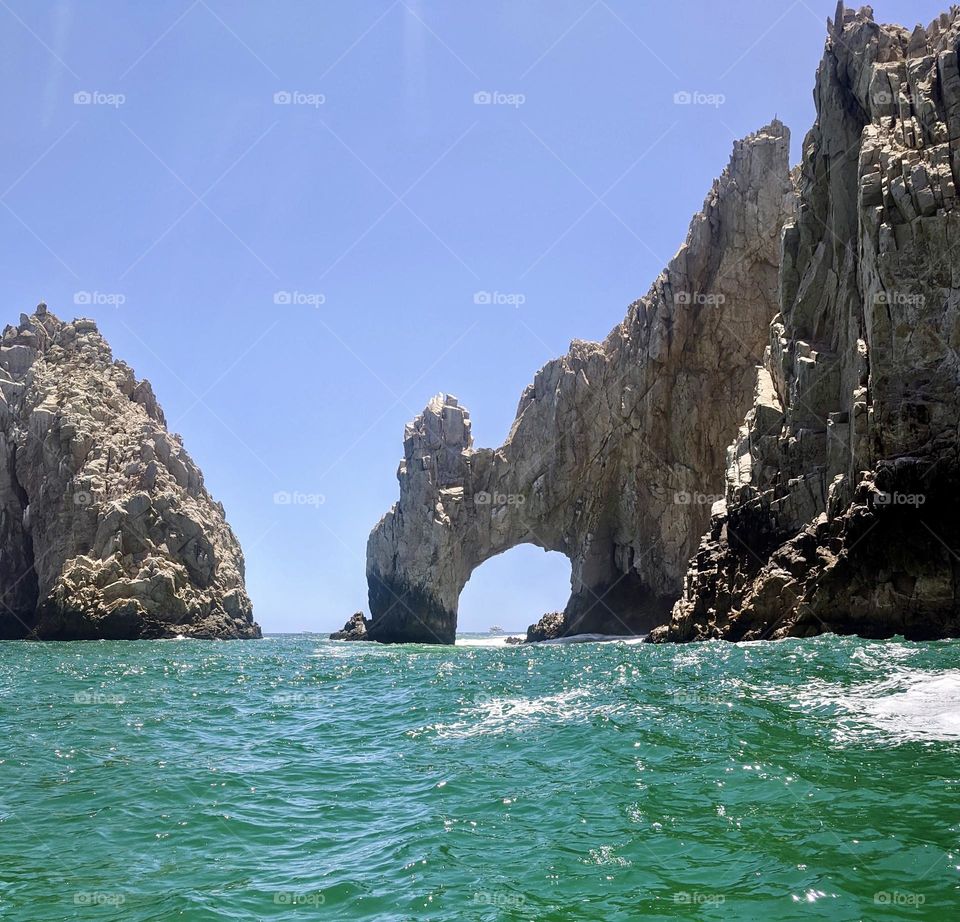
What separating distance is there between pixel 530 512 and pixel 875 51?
42935 millimetres

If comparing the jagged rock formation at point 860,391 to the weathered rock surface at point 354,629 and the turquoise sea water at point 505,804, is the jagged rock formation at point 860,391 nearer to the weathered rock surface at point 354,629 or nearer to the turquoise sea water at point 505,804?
the turquoise sea water at point 505,804

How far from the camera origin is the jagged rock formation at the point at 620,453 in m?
59.8

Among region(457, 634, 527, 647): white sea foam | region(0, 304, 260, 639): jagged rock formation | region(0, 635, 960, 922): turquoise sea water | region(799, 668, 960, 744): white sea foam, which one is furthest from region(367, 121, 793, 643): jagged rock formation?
region(799, 668, 960, 744): white sea foam

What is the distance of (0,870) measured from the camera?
7.79 m

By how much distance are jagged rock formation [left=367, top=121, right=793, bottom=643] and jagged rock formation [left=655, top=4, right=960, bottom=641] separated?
656 inches

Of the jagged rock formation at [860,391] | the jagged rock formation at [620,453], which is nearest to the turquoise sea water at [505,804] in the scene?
the jagged rock formation at [860,391]

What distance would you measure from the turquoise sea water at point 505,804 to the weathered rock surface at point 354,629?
6132 centimetres

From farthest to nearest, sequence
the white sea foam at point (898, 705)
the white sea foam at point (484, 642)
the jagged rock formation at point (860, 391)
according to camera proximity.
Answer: the white sea foam at point (484, 642) → the jagged rock formation at point (860, 391) → the white sea foam at point (898, 705)

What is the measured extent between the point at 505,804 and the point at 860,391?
89.8ft

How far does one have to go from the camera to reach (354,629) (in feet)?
267

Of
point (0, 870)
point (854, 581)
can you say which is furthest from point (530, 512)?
point (0, 870)

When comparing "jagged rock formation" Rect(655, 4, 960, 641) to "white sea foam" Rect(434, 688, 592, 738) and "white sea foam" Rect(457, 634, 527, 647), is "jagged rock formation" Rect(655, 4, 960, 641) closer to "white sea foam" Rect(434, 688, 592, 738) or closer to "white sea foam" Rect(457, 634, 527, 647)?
"white sea foam" Rect(434, 688, 592, 738)

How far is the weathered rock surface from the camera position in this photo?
79.4 metres

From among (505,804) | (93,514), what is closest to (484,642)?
(93,514)
